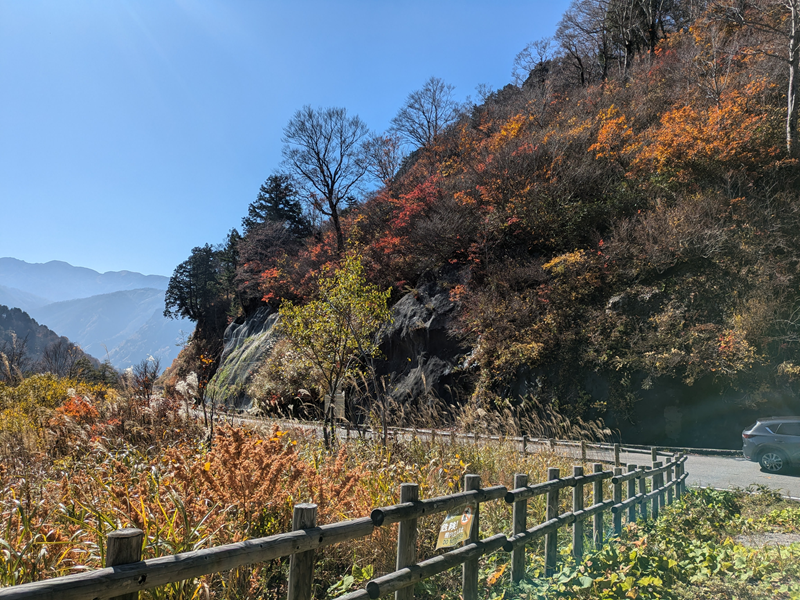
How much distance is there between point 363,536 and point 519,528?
1.28 metres

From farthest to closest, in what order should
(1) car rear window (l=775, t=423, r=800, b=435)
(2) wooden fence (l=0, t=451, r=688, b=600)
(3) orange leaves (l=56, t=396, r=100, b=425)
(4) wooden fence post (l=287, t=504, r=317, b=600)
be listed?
(1) car rear window (l=775, t=423, r=800, b=435) < (3) orange leaves (l=56, t=396, r=100, b=425) < (4) wooden fence post (l=287, t=504, r=317, b=600) < (2) wooden fence (l=0, t=451, r=688, b=600)

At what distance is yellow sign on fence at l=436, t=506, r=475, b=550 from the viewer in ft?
9.29

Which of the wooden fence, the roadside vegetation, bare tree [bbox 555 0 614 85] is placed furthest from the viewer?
bare tree [bbox 555 0 614 85]

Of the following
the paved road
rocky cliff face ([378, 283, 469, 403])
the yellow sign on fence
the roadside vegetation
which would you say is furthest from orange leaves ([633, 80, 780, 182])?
the yellow sign on fence

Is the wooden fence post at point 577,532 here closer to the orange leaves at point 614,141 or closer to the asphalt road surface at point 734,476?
the asphalt road surface at point 734,476

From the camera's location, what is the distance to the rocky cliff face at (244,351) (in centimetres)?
2197

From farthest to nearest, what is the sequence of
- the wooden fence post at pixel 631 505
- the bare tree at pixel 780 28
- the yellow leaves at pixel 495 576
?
the bare tree at pixel 780 28 → the wooden fence post at pixel 631 505 → the yellow leaves at pixel 495 576

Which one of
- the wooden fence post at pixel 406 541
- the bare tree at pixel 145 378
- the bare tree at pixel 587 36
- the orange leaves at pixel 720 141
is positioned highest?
the bare tree at pixel 587 36

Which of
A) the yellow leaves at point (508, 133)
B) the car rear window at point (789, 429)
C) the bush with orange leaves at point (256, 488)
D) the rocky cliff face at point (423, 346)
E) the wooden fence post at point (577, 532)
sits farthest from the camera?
the yellow leaves at point (508, 133)

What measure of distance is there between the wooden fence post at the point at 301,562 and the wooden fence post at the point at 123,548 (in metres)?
0.73

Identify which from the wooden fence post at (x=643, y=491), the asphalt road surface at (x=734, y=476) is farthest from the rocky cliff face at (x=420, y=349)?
the wooden fence post at (x=643, y=491)

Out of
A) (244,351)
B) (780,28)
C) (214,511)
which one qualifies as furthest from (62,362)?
(780,28)

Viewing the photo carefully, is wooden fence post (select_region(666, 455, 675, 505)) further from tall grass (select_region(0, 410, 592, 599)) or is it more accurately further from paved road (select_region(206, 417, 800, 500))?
tall grass (select_region(0, 410, 592, 599))

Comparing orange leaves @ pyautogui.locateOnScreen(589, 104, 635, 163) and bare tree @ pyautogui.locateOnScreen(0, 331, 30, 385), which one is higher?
orange leaves @ pyautogui.locateOnScreen(589, 104, 635, 163)
